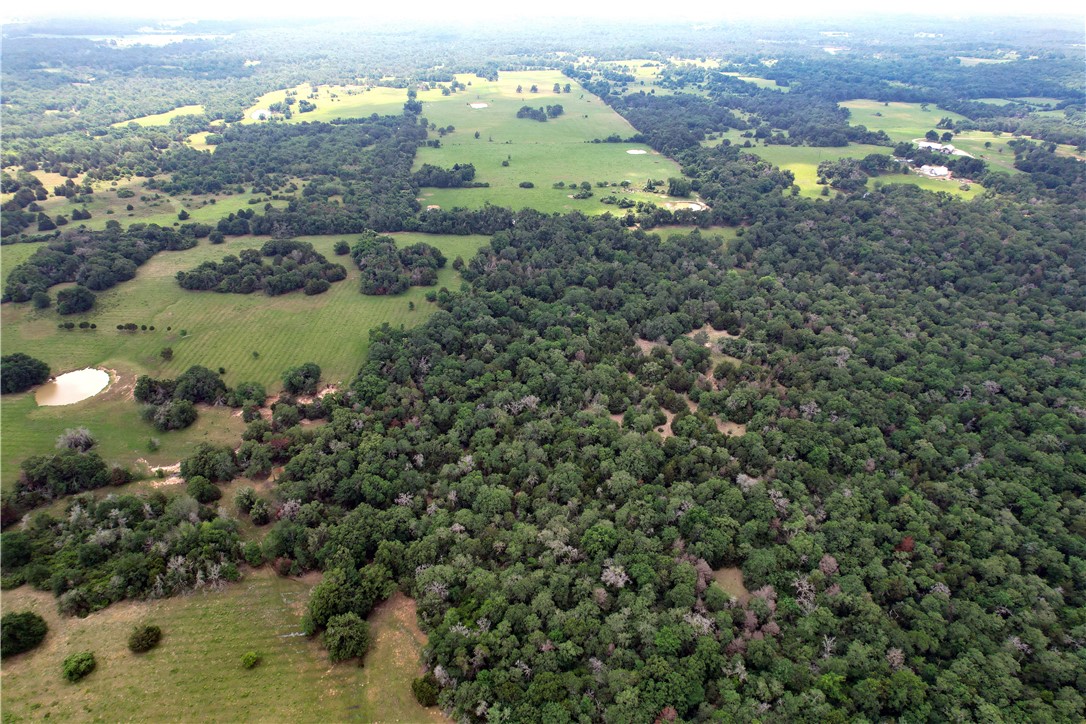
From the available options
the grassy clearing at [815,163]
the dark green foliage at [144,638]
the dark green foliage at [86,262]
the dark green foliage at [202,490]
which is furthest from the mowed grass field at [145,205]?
the grassy clearing at [815,163]

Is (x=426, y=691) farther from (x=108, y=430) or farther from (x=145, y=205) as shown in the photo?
(x=145, y=205)

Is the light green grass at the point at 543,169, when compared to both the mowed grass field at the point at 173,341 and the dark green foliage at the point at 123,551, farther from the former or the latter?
the dark green foliage at the point at 123,551

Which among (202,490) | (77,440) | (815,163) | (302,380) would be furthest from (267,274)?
(815,163)

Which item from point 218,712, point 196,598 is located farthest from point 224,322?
point 218,712

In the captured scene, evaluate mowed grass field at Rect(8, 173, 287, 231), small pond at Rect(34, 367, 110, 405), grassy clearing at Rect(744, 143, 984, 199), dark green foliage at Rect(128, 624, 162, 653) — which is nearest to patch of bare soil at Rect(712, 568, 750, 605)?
dark green foliage at Rect(128, 624, 162, 653)

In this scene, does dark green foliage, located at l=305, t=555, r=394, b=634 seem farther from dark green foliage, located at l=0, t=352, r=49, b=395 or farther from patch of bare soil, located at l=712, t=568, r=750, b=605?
dark green foliage, located at l=0, t=352, r=49, b=395
